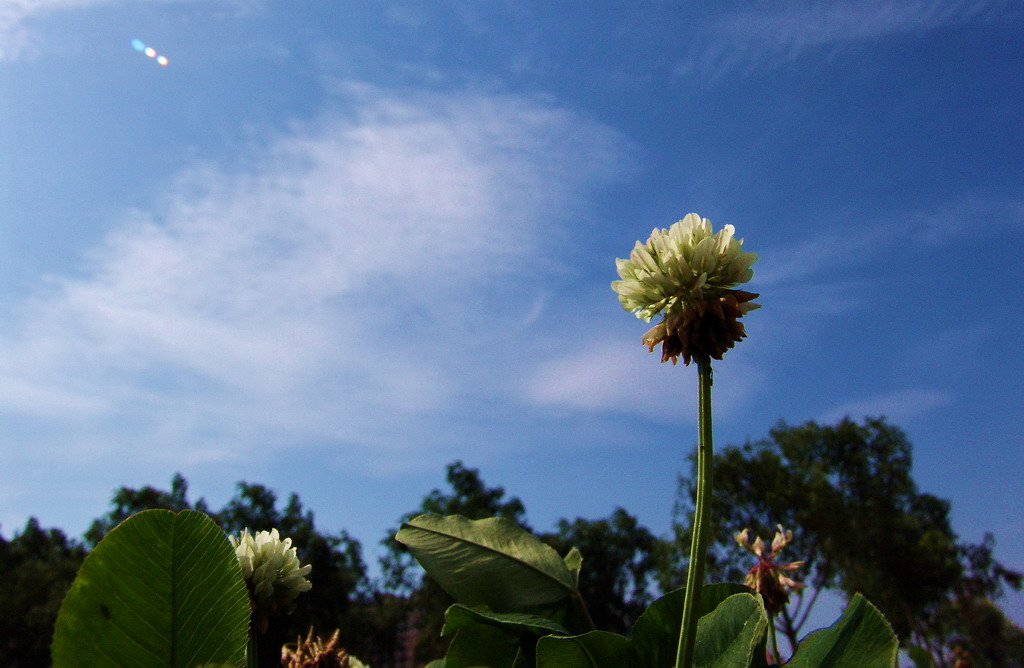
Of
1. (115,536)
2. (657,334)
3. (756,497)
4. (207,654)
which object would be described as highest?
(756,497)

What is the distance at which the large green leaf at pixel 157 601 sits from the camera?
0.74 metres

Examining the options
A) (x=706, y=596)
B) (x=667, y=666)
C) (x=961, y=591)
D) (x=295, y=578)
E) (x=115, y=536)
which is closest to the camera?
(x=115, y=536)

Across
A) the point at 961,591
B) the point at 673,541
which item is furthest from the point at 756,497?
the point at 961,591

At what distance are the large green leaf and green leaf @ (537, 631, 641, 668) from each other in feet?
1.20

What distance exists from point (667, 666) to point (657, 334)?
0.54 m

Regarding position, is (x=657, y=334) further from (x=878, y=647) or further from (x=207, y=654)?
(x=207, y=654)

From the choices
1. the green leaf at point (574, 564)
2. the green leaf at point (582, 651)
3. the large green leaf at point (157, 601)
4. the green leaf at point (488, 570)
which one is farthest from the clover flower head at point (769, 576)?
the large green leaf at point (157, 601)

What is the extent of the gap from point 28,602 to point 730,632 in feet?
121

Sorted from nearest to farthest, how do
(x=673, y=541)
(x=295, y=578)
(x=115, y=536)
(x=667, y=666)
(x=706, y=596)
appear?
(x=115, y=536) → (x=667, y=666) → (x=706, y=596) → (x=295, y=578) → (x=673, y=541)

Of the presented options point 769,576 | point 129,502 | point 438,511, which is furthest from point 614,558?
point 769,576

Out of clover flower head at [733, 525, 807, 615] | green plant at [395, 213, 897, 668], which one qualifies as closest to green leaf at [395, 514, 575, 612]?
green plant at [395, 213, 897, 668]

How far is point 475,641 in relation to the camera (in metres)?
1.24

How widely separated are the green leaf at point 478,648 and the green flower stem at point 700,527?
441mm

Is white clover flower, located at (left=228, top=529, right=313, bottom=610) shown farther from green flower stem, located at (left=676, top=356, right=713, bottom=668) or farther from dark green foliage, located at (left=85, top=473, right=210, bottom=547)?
dark green foliage, located at (left=85, top=473, right=210, bottom=547)
